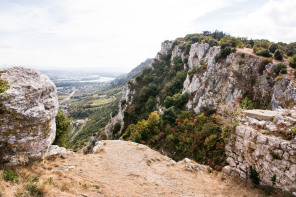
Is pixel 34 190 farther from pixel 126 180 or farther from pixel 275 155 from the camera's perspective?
pixel 275 155

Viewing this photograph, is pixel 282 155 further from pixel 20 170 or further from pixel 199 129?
pixel 20 170

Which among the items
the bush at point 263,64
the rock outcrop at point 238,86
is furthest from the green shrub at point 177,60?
the bush at point 263,64

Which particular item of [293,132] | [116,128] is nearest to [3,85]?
[293,132]

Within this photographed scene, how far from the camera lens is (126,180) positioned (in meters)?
10.8

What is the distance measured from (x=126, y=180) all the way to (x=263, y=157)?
33.4 feet

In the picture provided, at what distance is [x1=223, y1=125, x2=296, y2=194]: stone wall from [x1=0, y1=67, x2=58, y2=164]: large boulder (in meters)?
14.9

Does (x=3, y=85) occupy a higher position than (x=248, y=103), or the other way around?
(x=3, y=85)

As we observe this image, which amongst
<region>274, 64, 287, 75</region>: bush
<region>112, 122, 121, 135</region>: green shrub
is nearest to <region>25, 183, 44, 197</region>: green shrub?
<region>274, 64, 287, 75</region>: bush

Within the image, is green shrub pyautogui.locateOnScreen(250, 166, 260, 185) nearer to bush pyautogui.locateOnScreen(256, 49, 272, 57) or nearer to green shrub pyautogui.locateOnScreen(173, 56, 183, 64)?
bush pyautogui.locateOnScreen(256, 49, 272, 57)

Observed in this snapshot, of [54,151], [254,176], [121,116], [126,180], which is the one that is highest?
[54,151]

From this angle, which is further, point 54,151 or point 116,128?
point 116,128

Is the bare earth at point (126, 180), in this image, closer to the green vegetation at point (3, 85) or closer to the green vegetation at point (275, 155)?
the green vegetation at point (275, 155)

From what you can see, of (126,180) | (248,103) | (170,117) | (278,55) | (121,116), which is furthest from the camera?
(121,116)

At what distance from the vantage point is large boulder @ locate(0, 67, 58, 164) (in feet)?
25.6
